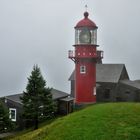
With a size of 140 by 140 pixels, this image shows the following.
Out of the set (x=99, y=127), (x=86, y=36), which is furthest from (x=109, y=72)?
(x=99, y=127)

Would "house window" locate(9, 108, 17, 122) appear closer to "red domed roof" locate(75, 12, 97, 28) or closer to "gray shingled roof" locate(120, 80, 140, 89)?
"red domed roof" locate(75, 12, 97, 28)

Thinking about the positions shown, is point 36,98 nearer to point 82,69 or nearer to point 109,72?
point 82,69

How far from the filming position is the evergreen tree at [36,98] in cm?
3431

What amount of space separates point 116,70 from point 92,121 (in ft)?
80.3

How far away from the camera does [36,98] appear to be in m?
34.7

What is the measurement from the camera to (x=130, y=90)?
43594 mm

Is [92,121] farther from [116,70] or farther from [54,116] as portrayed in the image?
[116,70]

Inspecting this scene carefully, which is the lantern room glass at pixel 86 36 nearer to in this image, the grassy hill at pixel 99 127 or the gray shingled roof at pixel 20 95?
the gray shingled roof at pixel 20 95

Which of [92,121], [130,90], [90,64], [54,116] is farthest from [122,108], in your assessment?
[130,90]

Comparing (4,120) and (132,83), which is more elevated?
(132,83)

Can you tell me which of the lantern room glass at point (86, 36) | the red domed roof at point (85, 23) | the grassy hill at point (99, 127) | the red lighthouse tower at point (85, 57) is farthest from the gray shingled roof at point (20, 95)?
the grassy hill at point (99, 127)

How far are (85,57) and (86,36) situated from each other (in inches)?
81.5

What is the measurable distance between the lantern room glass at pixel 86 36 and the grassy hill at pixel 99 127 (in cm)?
1421

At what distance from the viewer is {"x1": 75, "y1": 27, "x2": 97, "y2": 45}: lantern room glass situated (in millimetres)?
36469
